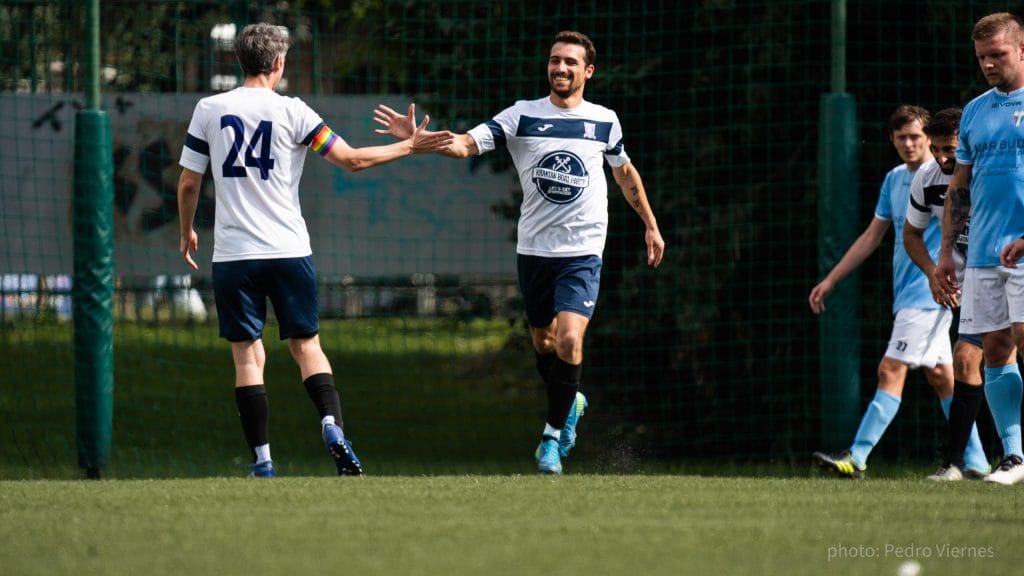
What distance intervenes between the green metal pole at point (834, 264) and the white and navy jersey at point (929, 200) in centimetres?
123

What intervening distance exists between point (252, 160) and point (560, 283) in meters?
1.69

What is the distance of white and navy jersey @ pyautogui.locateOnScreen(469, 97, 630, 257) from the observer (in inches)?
283

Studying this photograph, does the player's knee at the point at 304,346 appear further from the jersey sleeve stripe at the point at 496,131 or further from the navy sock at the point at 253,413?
the jersey sleeve stripe at the point at 496,131

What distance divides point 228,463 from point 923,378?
4.52 metres

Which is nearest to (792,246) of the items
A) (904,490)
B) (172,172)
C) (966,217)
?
(966,217)

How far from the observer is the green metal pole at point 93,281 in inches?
313

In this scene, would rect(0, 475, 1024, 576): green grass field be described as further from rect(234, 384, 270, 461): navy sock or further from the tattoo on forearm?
the tattoo on forearm

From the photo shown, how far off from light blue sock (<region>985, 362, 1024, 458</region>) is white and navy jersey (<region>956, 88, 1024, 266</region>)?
0.56 metres

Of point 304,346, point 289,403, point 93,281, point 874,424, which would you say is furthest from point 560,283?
point 289,403

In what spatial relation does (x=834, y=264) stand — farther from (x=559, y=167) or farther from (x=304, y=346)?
(x=304, y=346)

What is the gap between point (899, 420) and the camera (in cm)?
917

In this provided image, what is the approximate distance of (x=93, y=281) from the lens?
7.95 m

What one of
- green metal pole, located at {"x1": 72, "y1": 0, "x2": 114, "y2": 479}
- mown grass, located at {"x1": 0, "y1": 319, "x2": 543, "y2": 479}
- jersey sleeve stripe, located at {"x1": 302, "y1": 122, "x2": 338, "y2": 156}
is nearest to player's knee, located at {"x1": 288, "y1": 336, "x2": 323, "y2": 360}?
jersey sleeve stripe, located at {"x1": 302, "y1": 122, "x2": 338, "y2": 156}

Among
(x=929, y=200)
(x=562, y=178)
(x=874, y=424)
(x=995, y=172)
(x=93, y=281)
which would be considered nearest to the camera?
(x=995, y=172)
